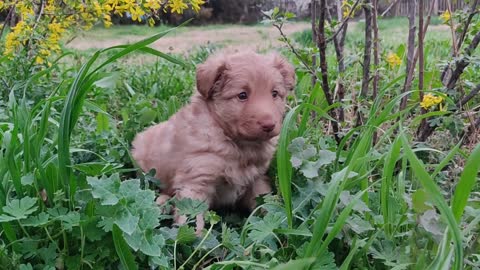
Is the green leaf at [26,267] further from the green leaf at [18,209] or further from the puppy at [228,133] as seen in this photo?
the puppy at [228,133]

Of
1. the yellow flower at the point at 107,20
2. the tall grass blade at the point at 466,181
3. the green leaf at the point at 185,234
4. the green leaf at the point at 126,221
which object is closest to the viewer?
the tall grass blade at the point at 466,181

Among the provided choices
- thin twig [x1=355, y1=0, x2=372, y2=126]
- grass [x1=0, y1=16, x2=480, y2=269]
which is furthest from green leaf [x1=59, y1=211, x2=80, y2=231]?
thin twig [x1=355, y1=0, x2=372, y2=126]

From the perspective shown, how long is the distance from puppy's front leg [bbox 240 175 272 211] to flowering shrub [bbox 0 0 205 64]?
46.6 inches

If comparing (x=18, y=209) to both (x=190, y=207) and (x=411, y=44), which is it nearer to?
(x=190, y=207)

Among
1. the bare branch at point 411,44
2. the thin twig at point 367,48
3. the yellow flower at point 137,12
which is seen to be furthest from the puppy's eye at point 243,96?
the yellow flower at point 137,12

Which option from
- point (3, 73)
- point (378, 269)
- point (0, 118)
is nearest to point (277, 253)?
point (378, 269)

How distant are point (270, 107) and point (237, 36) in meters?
7.65

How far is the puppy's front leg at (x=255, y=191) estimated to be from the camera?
2508mm

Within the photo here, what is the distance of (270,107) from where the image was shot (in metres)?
2.30

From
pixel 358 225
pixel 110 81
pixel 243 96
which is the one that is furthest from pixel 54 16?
pixel 358 225

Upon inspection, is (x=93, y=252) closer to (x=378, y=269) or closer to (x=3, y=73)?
(x=378, y=269)

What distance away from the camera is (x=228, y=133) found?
2422 millimetres

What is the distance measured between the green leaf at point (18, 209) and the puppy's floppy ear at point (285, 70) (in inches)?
41.9

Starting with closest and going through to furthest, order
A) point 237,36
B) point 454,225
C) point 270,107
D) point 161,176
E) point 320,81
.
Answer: point 454,225 < point 270,107 < point 161,176 < point 320,81 < point 237,36
